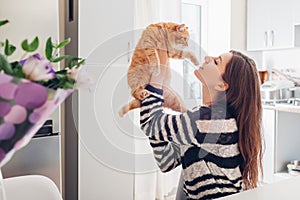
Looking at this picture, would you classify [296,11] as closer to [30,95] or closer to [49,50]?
[49,50]

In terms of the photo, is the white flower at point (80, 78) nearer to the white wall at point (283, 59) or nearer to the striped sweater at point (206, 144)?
the striped sweater at point (206, 144)

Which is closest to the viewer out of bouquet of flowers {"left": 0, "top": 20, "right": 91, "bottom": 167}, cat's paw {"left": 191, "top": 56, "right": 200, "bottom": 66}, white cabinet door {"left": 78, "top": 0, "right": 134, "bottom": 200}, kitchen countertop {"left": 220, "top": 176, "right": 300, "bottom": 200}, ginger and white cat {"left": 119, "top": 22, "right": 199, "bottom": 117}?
bouquet of flowers {"left": 0, "top": 20, "right": 91, "bottom": 167}

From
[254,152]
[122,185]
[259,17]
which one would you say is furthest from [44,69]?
[259,17]

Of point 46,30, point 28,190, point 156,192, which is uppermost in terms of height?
point 46,30

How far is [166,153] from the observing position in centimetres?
122

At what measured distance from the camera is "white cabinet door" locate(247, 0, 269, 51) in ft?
11.3

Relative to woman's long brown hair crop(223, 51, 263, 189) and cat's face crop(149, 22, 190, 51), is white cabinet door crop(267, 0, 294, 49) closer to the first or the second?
woman's long brown hair crop(223, 51, 263, 189)

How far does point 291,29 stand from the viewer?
125 inches

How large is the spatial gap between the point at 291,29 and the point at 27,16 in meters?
2.36

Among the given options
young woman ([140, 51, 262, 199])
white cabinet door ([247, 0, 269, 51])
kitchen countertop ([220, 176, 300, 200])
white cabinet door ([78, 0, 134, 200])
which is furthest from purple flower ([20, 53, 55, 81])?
white cabinet door ([247, 0, 269, 51])

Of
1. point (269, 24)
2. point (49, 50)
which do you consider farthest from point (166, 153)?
point (269, 24)

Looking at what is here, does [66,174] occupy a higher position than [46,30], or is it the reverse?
[46,30]

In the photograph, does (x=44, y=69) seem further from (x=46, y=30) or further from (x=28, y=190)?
(x=46, y=30)

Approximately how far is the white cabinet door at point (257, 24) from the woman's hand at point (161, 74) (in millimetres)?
2649
